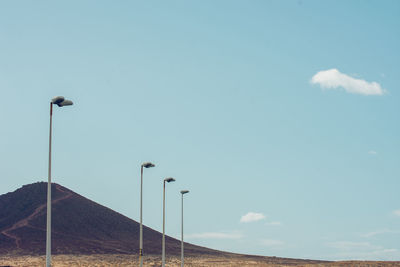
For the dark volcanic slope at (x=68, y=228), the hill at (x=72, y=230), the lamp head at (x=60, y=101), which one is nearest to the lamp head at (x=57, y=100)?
the lamp head at (x=60, y=101)

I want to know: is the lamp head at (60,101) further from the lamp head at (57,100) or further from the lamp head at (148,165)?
the lamp head at (148,165)

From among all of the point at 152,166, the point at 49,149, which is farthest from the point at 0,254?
the point at 49,149

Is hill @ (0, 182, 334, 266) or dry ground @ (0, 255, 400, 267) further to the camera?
hill @ (0, 182, 334, 266)

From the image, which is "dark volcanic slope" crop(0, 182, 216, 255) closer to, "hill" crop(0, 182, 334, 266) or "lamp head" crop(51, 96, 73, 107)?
"hill" crop(0, 182, 334, 266)

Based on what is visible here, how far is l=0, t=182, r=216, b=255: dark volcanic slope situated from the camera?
126438mm

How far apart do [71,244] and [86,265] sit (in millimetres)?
36849

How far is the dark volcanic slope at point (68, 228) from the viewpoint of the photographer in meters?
126

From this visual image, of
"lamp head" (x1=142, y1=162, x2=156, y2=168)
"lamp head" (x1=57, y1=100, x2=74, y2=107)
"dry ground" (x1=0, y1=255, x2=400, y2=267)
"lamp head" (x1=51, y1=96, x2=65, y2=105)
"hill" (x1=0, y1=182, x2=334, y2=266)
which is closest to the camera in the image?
"lamp head" (x1=51, y1=96, x2=65, y2=105)

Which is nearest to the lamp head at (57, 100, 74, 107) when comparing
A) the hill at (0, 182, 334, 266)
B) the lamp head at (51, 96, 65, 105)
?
the lamp head at (51, 96, 65, 105)

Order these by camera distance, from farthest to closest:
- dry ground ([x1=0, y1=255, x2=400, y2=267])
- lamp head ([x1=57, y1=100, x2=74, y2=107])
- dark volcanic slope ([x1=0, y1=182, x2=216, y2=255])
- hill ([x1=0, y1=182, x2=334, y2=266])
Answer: dark volcanic slope ([x1=0, y1=182, x2=216, y2=255]), hill ([x1=0, y1=182, x2=334, y2=266]), dry ground ([x1=0, y1=255, x2=400, y2=267]), lamp head ([x1=57, y1=100, x2=74, y2=107])

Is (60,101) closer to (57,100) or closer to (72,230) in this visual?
(57,100)

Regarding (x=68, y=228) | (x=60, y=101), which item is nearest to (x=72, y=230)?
(x=68, y=228)

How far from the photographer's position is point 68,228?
146250 millimetres

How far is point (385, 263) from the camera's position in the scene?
314 feet
